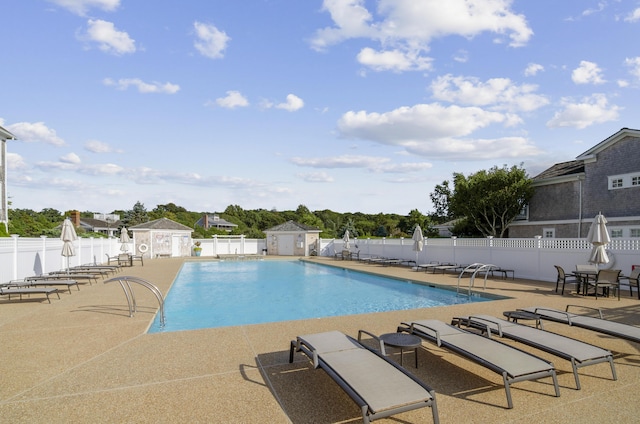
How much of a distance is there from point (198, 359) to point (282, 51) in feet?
42.4

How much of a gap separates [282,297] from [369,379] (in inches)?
389

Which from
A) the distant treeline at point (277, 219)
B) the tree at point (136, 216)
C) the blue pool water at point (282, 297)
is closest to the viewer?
the blue pool water at point (282, 297)

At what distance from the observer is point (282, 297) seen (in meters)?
13.1

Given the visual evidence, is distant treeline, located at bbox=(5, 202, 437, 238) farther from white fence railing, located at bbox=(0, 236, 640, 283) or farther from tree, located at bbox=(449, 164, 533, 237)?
white fence railing, located at bbox=(0, 236, 640, 283)

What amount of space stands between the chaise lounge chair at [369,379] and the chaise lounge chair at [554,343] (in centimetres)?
201

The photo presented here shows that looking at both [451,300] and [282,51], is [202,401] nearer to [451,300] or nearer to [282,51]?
[451,300]

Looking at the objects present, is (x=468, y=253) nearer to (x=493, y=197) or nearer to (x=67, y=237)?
(x=493, y=197)

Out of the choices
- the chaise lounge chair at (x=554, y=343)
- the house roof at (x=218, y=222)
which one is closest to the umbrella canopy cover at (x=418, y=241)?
the chaise lounge chair at (x=554, y=343)

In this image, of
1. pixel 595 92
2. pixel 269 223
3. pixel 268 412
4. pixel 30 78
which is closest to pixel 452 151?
pixel 595 92

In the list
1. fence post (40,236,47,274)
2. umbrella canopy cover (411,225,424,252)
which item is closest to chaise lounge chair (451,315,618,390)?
umbrella canopy cover (411,225,424,252)

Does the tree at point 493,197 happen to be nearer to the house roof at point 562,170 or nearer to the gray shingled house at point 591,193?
the gray shingled house at point 591,193

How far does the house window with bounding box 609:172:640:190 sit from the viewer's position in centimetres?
1845

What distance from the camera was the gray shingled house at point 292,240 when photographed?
31.3 m

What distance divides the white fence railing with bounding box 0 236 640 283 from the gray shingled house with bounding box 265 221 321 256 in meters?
9.13
